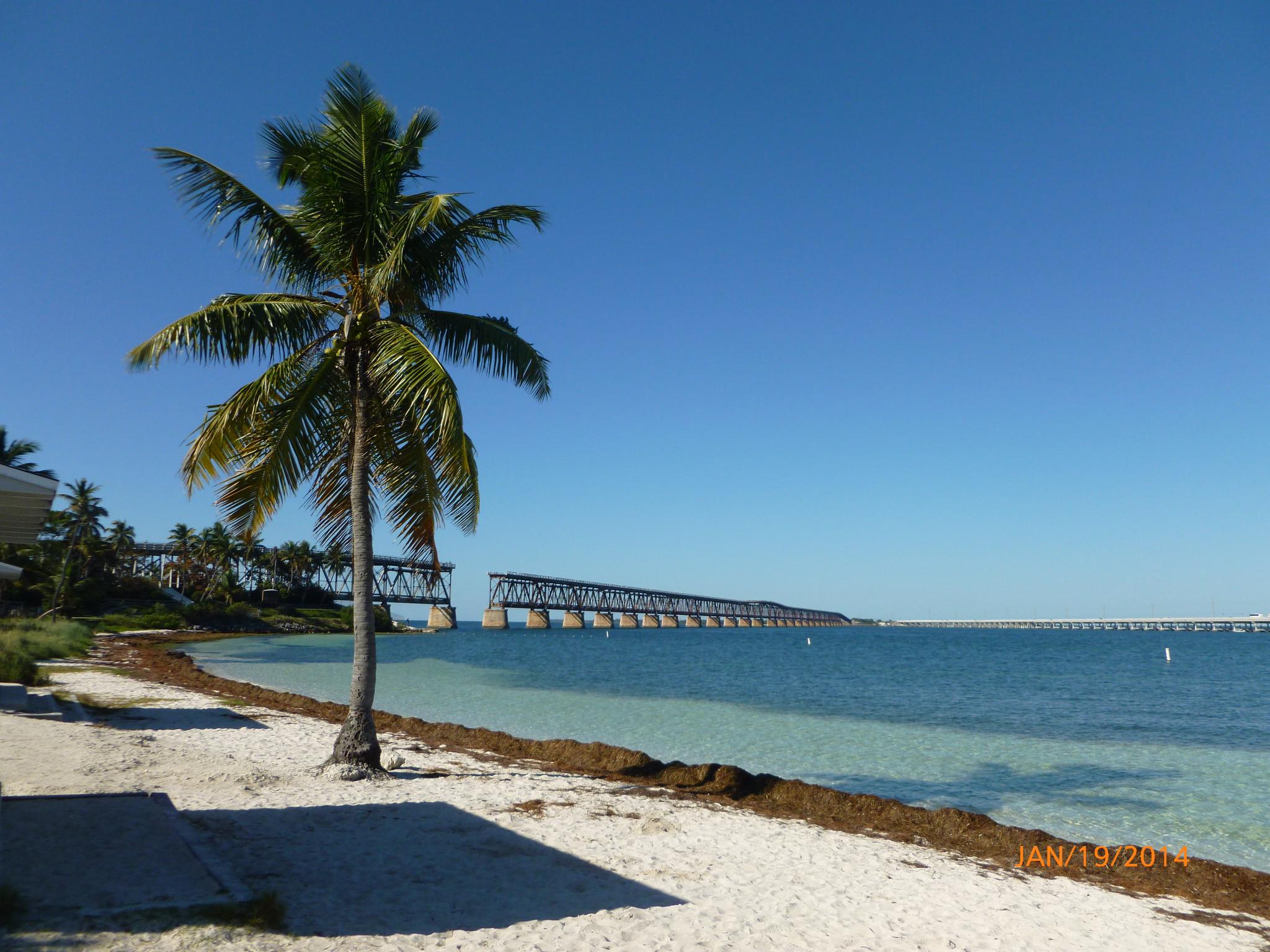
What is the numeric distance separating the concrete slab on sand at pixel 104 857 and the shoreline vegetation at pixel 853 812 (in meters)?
7.41

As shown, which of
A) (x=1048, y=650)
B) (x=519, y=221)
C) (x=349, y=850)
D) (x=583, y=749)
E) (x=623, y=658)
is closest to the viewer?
(x=349, y=850)

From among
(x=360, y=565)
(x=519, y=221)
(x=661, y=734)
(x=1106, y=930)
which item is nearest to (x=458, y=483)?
(x=360, y=565)

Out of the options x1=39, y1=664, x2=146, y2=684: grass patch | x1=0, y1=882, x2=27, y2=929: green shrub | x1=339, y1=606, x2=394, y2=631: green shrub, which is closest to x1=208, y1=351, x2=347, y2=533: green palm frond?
x1=0, y1=882, x2=27, y2=929: green shrub

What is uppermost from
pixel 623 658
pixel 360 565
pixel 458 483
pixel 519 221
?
pixel 519 221

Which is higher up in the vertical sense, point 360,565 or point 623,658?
point 360,565

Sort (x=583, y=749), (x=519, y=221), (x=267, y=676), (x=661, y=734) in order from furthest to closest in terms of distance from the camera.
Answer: (x=267, y=676) < (x=661, y=734) < (x=583, y=749) < (x=519, y=221)

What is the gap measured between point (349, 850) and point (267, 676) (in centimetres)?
3023

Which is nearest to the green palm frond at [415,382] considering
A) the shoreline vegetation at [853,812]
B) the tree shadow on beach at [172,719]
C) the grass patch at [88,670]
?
the shoreline vegetation at [853,812]

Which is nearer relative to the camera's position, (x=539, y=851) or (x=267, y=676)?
(x=539, y=851)

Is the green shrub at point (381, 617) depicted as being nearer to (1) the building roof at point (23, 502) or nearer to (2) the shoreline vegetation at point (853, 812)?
(2) the shoreline vegetation at point (853, 812)

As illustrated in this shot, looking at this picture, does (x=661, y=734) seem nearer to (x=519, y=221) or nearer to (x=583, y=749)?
(x=583, y=749)

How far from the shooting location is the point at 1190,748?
21219mm

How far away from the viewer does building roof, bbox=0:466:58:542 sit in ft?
21.3

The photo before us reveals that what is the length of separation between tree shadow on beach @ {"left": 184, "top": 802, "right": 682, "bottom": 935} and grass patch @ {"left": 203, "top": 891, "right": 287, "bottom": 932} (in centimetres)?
10
